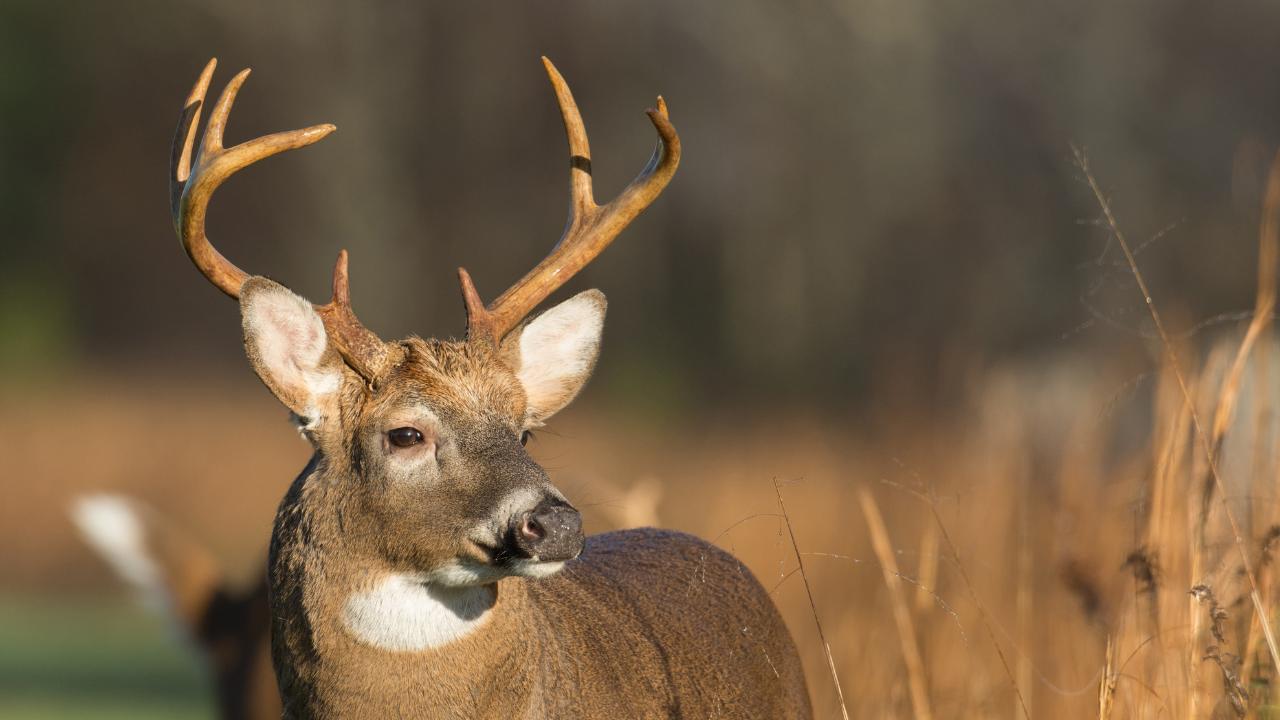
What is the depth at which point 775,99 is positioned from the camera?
27.3m

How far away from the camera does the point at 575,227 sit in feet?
17.1

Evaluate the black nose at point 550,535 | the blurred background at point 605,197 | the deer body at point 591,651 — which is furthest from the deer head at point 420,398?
the blurred background at point 605,197

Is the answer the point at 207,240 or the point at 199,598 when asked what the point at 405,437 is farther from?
the point at 199,598

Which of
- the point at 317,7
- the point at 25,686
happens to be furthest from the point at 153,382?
the point at 317,7

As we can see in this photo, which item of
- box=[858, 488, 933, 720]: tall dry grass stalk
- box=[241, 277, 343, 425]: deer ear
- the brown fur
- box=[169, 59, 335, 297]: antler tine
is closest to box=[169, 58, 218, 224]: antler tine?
box=[169, 59, 335, 297]: antler tine

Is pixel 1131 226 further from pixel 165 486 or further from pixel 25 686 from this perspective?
pixel 25 686

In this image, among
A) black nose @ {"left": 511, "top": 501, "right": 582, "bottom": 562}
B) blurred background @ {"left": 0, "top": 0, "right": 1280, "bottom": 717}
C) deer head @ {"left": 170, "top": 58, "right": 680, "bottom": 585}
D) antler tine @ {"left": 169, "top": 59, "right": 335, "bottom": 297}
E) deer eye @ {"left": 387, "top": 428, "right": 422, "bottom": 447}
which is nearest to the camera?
black nose @ {"left": 511, "top": 501, "right": 582, "bottom": 562}

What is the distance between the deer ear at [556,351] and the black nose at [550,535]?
832mm

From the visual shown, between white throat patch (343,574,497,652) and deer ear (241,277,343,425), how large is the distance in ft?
1.78

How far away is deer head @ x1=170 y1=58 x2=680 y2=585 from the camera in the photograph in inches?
173

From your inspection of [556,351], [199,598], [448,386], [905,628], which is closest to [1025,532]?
[905,628]

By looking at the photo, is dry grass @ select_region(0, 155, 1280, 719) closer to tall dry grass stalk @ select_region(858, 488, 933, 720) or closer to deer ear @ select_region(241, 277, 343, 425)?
tall dry grass stalk @ select_region(858, 488, 933, 720)

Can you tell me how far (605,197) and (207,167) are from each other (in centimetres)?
1927

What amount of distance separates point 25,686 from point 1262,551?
459 inches
